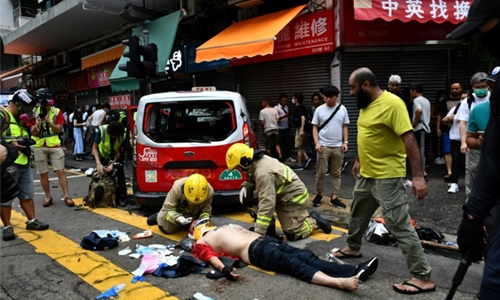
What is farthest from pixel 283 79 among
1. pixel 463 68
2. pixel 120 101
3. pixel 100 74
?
pixel 100 74

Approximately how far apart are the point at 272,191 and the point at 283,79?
25.0ft

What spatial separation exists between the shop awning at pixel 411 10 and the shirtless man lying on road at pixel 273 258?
6108 millimetres

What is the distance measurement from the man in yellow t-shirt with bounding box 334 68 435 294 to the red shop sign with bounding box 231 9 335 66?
21.1ft

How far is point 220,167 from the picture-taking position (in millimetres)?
5719

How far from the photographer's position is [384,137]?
3467 millimetres

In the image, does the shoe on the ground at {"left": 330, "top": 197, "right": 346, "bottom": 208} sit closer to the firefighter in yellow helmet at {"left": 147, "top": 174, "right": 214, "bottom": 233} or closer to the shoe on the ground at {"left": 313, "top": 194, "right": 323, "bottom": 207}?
the shoe on the ground at {"left": 313, "top": 194, "right": 323, "bottom": 207}

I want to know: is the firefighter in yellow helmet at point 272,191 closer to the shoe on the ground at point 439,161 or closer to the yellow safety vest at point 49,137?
the yellow safety vest at point 49,137

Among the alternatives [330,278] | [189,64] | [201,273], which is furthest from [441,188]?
[189,64]

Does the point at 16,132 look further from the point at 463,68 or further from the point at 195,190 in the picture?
the point at 463,68

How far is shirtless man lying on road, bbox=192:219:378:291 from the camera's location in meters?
3.32

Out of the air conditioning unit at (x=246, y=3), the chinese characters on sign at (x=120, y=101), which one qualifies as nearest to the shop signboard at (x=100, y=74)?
the chinese characters on sign at (x=120, y=101)

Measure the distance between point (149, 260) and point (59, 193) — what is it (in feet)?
16.7

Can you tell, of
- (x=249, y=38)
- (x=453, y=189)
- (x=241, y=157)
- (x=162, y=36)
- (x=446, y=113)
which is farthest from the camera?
(x=162, y=36)

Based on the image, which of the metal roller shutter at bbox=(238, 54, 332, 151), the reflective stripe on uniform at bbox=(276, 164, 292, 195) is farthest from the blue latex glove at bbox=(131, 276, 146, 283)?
the metal roller shutter at bbox=(238, 54, 332, 151)
